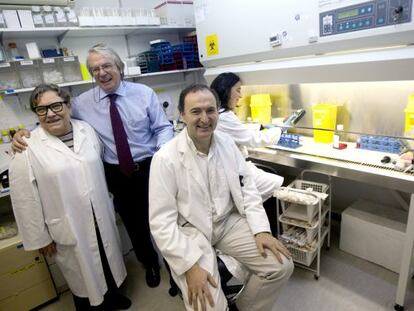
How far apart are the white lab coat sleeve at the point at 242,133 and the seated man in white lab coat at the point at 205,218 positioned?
1.41ft

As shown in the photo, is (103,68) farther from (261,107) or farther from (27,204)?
(261,107)

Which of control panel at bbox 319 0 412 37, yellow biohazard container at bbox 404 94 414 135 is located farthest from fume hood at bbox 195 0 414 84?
yellow biohazard container at bbox 404 94 414 135

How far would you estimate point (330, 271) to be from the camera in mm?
1937

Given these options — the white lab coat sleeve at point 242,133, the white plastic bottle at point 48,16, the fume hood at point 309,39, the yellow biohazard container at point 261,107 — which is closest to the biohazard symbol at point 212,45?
the fume hood at point 309,39

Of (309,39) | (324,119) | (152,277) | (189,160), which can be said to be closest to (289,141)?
(324,119)

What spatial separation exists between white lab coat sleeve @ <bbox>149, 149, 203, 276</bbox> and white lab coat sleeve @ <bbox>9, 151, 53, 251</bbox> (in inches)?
24.6

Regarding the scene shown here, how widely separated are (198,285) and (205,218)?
0.31 meters

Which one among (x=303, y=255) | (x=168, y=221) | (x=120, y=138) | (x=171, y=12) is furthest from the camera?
(x=171, y=12)

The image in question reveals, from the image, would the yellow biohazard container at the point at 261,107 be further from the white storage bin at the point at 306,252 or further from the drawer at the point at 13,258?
the drawer at the point at 13,258

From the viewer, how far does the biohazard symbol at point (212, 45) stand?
221 cm

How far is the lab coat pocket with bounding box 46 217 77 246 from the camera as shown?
1479mm


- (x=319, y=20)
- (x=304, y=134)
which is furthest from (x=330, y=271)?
(x=319, y=20)

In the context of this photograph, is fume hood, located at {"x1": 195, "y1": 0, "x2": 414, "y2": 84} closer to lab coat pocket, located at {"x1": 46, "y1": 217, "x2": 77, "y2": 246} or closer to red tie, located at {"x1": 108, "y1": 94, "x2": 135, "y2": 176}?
red tie, located at {"x1": 108, "y1": 94, "x2": 135, "y2": 176}

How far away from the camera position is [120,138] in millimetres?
1709
